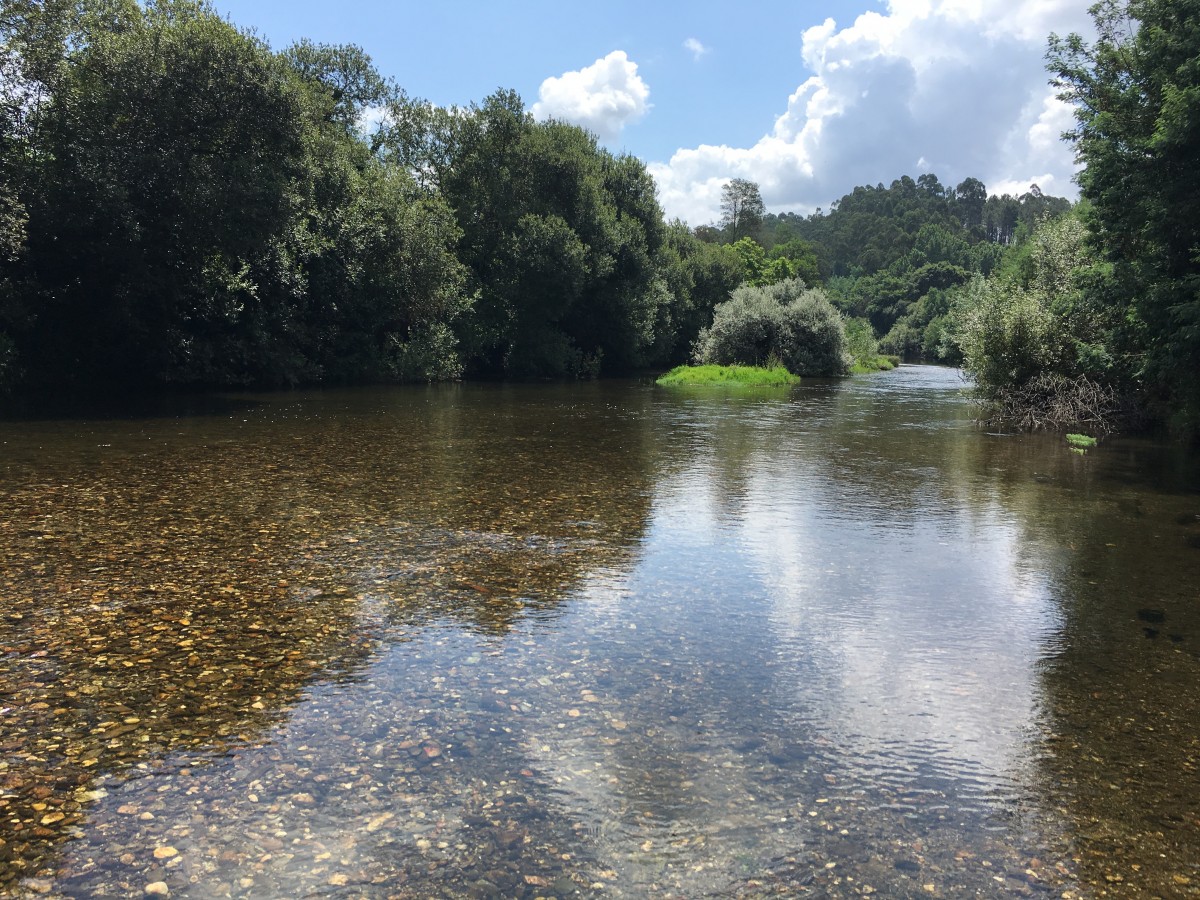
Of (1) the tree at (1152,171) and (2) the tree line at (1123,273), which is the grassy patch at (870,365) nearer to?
(2) the tree line at (1123,273)

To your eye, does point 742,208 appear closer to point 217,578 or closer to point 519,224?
point 519,224

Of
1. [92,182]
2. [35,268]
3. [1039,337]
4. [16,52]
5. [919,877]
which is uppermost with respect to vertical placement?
[16,52]

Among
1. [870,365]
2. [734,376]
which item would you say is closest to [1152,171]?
[734,376]

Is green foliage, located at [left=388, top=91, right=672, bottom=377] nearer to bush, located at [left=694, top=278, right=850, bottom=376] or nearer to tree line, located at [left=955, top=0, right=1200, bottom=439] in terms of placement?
bush, located at [left=694, top=278, right=850, bottom=376]

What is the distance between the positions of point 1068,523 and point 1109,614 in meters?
4.92

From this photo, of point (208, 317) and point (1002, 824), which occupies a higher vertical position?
point (208, 317)

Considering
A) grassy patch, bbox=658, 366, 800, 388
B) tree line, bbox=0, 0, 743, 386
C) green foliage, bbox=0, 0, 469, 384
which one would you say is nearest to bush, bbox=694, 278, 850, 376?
grassy patch, bbox=658, 366, 800, 388

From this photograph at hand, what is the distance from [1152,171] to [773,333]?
38.3 m

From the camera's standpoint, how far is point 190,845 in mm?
4660

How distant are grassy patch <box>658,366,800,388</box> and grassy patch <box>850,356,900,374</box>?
62.4ft

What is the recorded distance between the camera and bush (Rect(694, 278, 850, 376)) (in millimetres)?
56438

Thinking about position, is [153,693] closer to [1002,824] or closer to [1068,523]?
[1002,824]

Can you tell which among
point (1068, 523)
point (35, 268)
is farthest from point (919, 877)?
point (35, 268)

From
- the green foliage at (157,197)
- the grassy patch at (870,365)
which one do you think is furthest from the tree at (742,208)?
the green foliage at (157,197)
